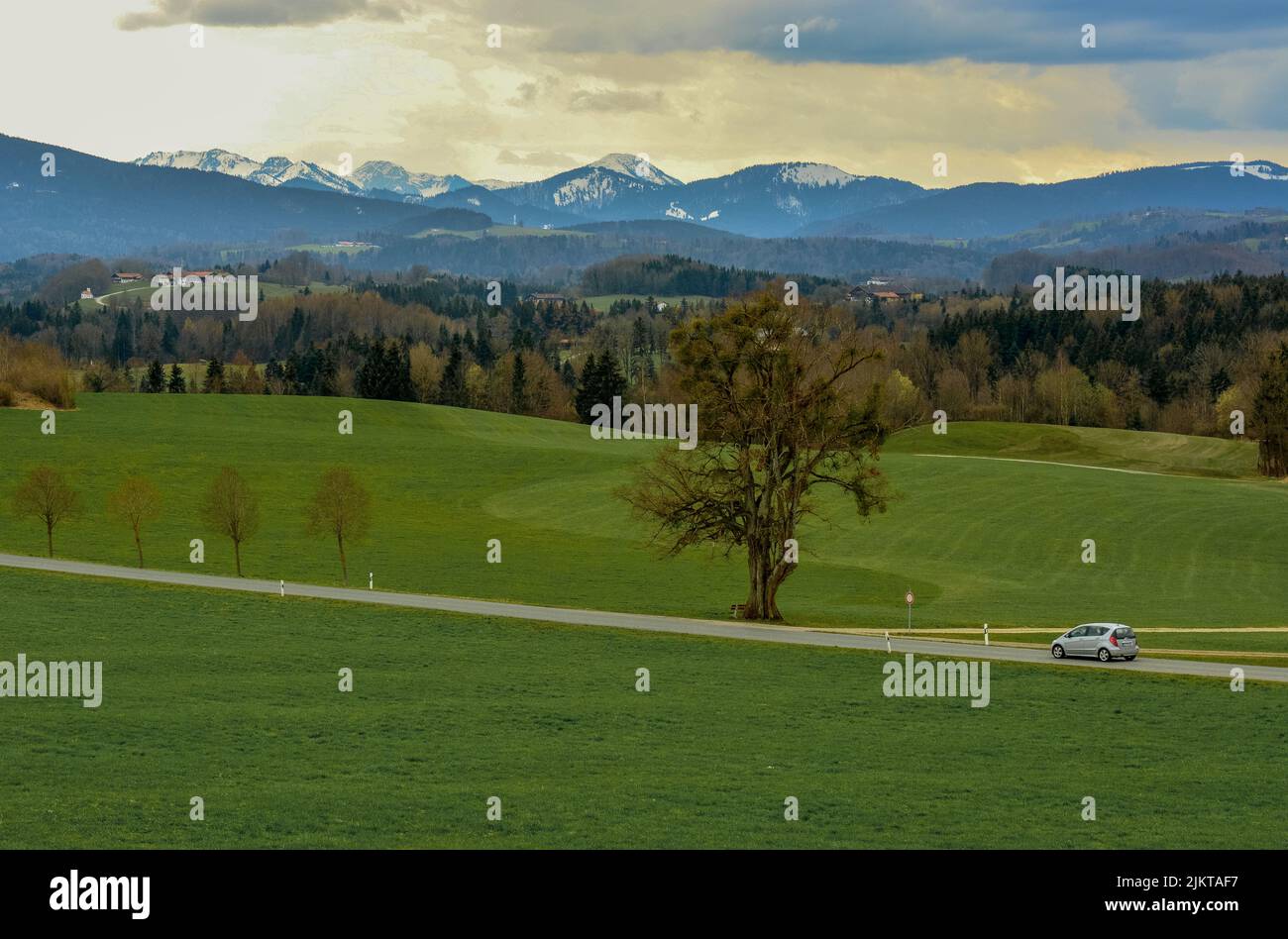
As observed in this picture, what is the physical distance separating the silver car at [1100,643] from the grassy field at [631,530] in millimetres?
5008

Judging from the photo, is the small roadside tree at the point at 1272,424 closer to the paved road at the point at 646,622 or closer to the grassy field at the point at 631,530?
the grassy field at the point at 631,530

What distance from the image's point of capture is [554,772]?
26734 mm

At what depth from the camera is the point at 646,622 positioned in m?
52.8

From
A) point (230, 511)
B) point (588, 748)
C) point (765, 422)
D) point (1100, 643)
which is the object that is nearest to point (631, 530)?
point (230, 511)

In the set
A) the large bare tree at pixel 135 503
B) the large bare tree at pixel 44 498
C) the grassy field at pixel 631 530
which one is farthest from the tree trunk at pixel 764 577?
the large bare tree at pixel 44 498

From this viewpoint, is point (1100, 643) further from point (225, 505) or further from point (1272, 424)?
point (1272, 424)

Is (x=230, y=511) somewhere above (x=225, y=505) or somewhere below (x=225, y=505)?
below

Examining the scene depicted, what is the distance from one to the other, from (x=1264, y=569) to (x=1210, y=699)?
1675 inches

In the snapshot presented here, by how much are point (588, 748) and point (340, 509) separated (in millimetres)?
44183

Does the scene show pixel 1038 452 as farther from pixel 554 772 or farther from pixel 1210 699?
pixel 554 772

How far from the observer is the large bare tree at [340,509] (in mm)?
70750

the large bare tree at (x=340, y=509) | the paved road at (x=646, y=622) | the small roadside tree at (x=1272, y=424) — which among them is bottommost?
the paved road at (x=646, y=622)

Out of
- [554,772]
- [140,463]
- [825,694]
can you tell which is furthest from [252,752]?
[140,463]

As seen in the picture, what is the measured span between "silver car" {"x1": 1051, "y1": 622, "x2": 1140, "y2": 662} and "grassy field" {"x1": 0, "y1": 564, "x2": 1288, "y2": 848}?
9.50 ft
